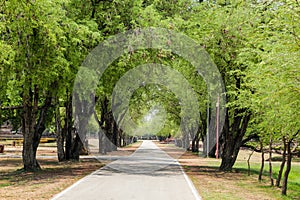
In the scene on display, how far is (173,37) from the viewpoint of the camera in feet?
81.0

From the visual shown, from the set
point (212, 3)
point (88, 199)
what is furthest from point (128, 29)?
point (88, 199)

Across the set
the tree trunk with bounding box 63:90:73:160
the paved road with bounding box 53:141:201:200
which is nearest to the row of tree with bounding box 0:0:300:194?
the tree trunk with bounding box 63:90:73:160

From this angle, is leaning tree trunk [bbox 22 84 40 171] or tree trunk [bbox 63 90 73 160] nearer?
leaning tree trunk [bbox 22 84 40 171]

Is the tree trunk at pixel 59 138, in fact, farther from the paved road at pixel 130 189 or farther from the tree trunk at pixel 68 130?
the paved road at pixel 130 189

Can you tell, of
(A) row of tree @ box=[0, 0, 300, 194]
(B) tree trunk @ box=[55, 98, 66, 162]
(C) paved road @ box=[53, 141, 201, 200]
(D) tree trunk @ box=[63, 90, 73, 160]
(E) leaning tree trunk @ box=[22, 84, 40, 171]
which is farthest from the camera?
(D) tree trunk @ box=[63, 90, 73, 160]

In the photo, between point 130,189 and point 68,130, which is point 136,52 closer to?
point 130,189

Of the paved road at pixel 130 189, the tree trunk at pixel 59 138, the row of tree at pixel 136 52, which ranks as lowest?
the paved road at pixel 130 189

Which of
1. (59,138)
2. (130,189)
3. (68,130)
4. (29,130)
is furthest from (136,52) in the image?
(68,130)

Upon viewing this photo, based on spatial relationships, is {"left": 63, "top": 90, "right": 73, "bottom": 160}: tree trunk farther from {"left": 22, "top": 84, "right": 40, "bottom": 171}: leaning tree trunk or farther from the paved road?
the paved road

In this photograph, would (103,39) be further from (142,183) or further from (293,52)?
(293,52)

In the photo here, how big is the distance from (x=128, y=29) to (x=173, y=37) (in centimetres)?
238

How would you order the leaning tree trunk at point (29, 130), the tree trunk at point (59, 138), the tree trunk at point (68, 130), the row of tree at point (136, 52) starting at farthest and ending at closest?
1. the tree trunk at point (68, 130)
2. the tree trunk at point (59, 138)
3. the leaning tree trunk at point (29, 130)
4. the row of tree at point (136, 52)

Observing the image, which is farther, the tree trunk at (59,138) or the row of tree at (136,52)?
the tree trunk at (59,138)

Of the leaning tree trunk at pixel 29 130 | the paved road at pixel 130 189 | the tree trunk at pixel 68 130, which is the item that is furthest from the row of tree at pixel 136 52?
the paved road at pixel 130 189
